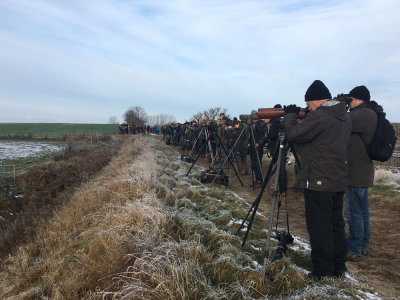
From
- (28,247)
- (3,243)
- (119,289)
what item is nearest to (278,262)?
(119,289)

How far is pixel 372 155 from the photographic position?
3713mm

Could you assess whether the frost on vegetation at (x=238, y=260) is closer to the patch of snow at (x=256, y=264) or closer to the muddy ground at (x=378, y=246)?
the patch of snow at (x=256, y=264)

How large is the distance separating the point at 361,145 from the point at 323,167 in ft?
4.12

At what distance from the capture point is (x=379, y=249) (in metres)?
4.12

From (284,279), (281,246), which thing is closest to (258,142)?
(281,246)

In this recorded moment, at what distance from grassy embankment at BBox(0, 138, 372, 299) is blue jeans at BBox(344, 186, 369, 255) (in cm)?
73

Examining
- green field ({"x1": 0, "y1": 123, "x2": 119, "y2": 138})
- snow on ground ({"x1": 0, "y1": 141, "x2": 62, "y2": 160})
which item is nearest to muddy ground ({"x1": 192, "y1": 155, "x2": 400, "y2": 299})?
snow on ground ({"x1": 0, "y1": 141, "x2": 62, "y2": 160})

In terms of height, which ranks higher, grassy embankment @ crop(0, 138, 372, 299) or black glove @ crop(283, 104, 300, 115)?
black glove @ crop(283, 104, 300, 115)

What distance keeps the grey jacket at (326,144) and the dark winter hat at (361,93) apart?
3.71 feet

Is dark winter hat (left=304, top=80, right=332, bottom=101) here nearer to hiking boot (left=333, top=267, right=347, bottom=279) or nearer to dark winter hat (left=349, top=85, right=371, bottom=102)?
dark winter hat (left=349, top=85, right=371, bottom=102)

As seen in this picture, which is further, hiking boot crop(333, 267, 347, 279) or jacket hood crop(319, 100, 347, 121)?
hiking boot crop(333, 267, 347, 279)

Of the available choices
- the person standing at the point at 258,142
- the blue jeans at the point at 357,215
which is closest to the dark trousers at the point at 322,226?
the blue jeans at the point at 357,215

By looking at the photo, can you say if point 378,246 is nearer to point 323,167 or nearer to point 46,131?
point 323,167

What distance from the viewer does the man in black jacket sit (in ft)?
9.64
